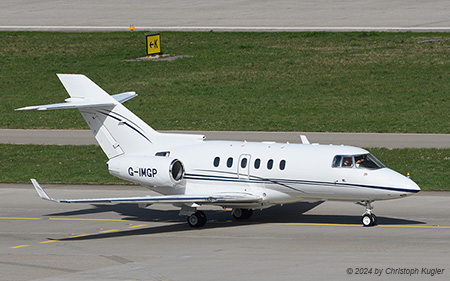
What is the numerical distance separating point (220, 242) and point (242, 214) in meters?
3.84

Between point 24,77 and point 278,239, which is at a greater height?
point 24,77

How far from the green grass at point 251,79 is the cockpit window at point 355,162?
63.9 feet

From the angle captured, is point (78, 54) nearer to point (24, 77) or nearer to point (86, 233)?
point (24, 77)

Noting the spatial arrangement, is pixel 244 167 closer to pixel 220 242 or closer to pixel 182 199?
pixel 182 199

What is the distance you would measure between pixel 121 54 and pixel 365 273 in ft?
162

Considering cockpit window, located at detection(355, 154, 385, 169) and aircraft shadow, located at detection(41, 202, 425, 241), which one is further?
aircraft shadow, located at detection(41, 202, 425, 241)

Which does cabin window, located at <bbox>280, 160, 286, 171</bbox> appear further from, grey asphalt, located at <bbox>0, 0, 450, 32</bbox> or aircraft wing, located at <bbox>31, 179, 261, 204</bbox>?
grey asphalt, located at <bbox>0, 0, 450, 32</bbox>

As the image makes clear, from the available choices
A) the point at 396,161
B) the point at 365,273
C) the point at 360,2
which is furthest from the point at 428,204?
the point at 360,2

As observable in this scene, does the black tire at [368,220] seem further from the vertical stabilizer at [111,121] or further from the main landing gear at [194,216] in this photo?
the vertical stabilizer at [111,121]

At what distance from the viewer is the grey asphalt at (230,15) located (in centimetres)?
7406

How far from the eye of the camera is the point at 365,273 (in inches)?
913

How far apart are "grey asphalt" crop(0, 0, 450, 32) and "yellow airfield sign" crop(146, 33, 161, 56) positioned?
689 centimetres

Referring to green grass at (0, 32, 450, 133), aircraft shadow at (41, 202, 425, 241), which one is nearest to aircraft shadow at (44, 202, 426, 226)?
aircraft shadow at (41, 202, 425, 241)

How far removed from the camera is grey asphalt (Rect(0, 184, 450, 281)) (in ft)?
78.8
